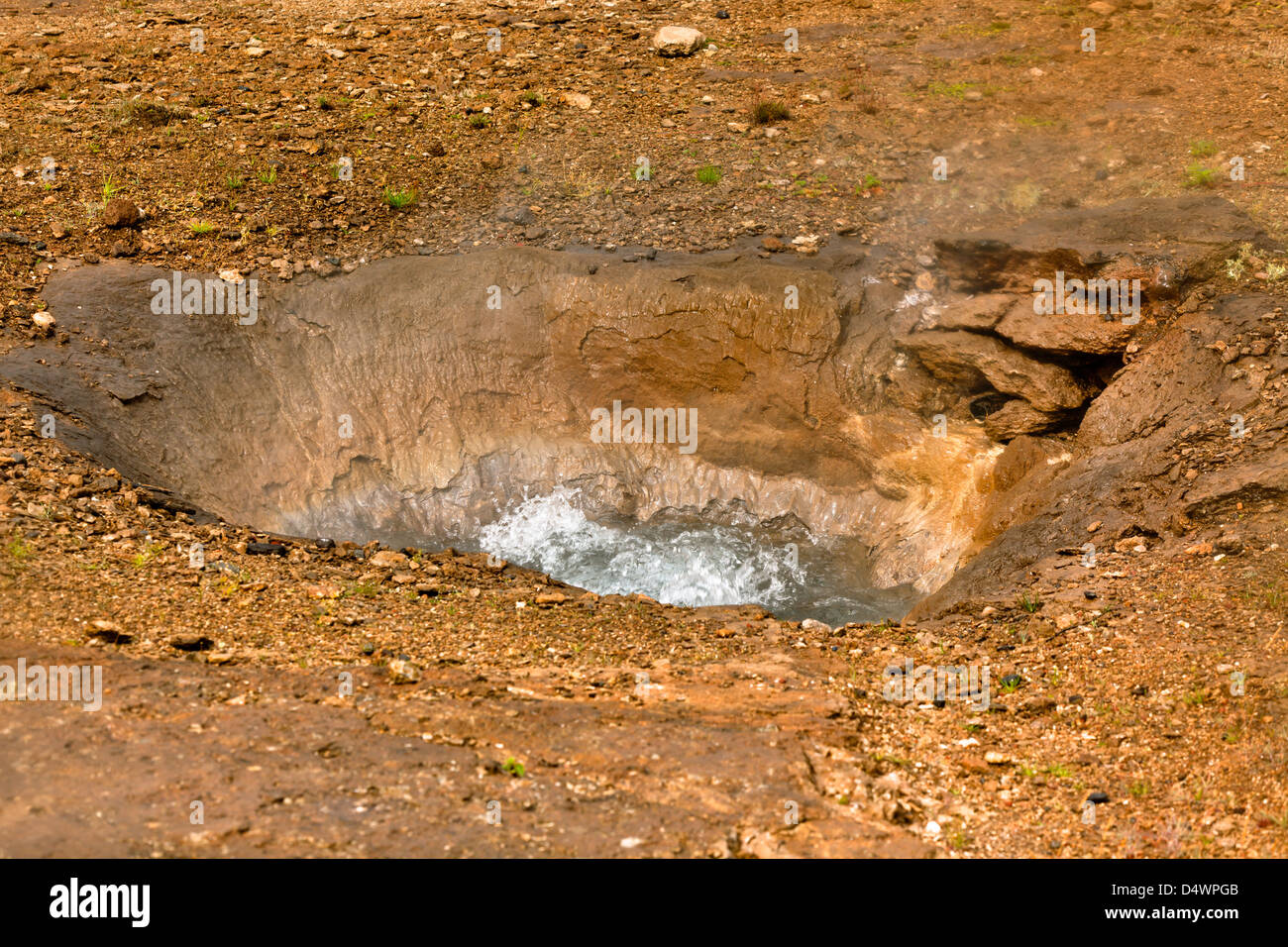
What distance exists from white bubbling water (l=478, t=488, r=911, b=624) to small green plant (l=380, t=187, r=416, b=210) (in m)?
3.05

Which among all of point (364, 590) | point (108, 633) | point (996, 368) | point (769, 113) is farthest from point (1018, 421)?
point (108, 633)

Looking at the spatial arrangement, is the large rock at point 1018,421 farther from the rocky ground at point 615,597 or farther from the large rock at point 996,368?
the rocky ground at point 615,597

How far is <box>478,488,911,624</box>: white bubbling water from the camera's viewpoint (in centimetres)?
920

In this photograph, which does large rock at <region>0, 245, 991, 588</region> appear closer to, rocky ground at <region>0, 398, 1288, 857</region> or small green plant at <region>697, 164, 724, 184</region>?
small green plant at <region>697, 164, 724, 184</region>

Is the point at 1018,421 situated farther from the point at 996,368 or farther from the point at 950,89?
the point at 950,89

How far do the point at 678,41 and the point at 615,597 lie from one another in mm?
7209

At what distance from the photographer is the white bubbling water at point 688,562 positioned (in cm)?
920

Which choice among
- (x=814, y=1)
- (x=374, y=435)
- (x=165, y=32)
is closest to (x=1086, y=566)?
(x=374, y=435)

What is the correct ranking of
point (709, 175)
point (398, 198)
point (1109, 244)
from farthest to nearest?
point (709, 175), point (398, 198), point (1109, 244)

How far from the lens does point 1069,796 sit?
531 centimetres

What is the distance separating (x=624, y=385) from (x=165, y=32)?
6955 mm

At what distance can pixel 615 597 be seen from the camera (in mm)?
7531

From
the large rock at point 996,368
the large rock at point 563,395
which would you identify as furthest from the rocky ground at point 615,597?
the large rock at point 996,368

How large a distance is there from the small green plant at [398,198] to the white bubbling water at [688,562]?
10.00 feet
